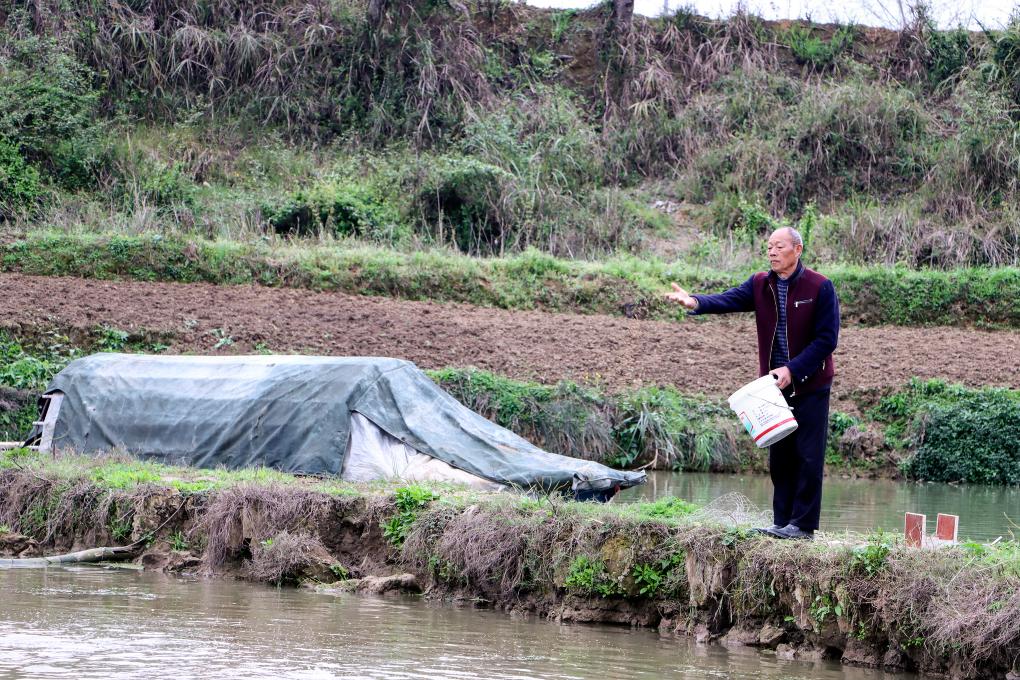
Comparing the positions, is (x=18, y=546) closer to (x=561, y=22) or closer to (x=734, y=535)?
(x=734, y=535)

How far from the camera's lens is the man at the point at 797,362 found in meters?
8.01

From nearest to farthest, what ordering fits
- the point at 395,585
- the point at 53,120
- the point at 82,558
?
the point at 395,585
the point at 82,558
the point at 53,120

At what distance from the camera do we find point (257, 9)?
3306cm

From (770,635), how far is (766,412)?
1383 mm

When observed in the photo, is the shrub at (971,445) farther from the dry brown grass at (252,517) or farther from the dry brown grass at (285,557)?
the dry brown grass at (285,557)

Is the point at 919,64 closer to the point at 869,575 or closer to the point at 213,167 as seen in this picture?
the point at 213,167

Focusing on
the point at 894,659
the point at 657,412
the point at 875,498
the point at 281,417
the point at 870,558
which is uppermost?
the point at 870,558

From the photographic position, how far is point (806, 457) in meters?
8.02

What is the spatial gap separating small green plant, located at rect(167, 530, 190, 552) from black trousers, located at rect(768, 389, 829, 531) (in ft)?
16.6

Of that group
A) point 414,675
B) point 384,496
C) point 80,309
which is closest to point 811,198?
point 80,309

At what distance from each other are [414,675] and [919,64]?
3238 centimetres

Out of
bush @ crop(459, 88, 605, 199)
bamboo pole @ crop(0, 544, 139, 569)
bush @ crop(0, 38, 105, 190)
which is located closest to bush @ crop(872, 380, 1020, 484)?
bamboo pole @ crop(0, 544, 139, 569)

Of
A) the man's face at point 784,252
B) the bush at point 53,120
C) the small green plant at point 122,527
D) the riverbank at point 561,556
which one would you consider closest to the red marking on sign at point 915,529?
the riverbank at point 561,556

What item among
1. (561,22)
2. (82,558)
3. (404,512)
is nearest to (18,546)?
(82,558)
